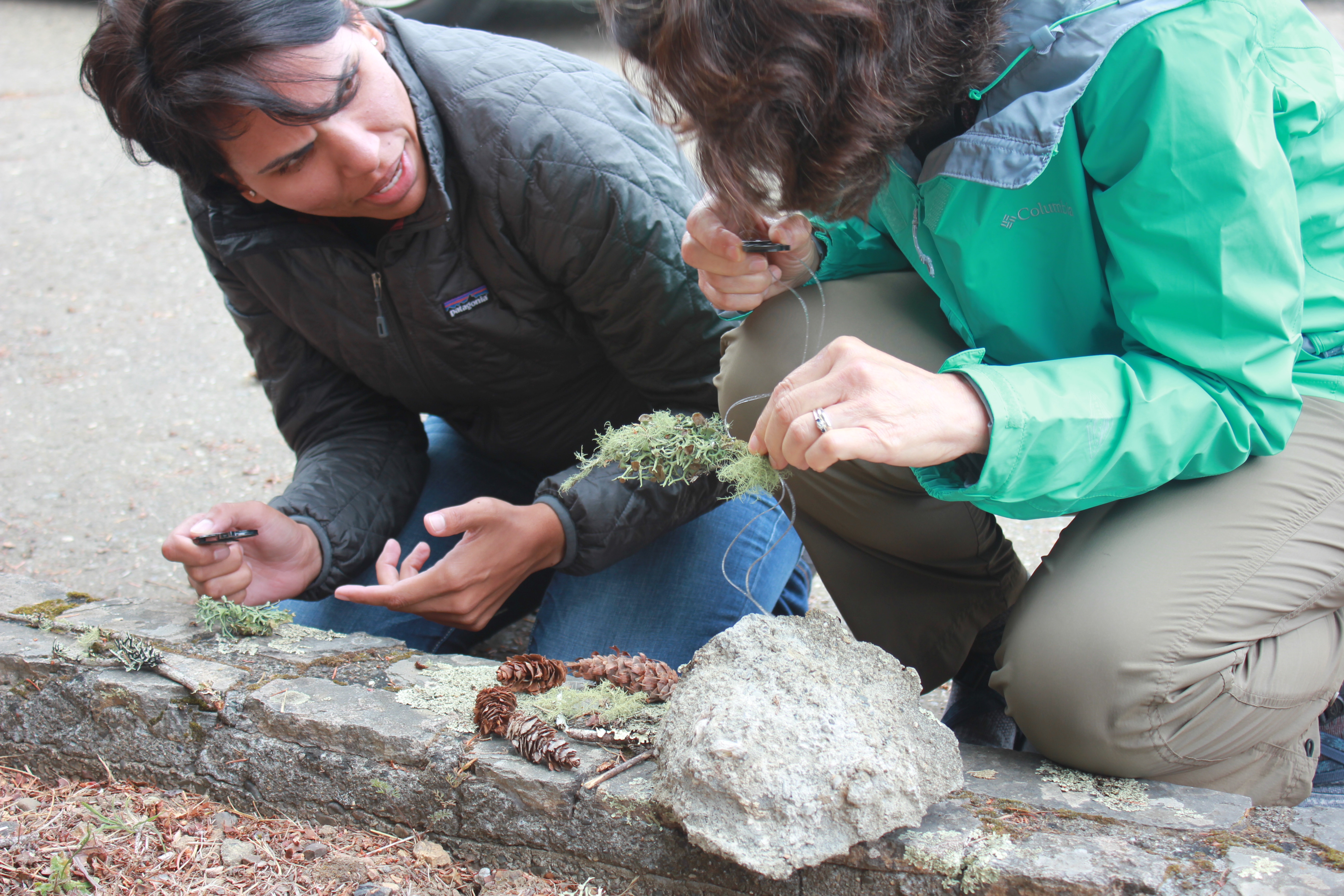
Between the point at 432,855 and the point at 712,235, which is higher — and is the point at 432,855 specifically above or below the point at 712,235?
below

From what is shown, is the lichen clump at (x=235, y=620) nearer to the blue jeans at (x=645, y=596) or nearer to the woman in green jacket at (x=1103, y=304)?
the blue jeans at (x=645, y=596)

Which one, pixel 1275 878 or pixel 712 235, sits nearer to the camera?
pixel 1275 878

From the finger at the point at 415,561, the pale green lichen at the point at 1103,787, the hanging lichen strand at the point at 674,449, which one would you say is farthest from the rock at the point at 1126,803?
the finger at the point at 415,561

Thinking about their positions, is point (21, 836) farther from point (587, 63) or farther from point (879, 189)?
point (587, 63)

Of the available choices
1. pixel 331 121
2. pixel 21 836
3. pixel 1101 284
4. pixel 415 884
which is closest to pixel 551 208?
pixel 331 121

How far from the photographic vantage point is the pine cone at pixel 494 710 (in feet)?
5.26

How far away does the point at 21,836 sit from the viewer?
62.1 inches

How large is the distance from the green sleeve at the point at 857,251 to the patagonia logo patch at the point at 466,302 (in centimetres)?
78

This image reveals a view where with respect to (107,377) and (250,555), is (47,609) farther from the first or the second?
(107,377)

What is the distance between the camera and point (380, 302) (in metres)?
2.29

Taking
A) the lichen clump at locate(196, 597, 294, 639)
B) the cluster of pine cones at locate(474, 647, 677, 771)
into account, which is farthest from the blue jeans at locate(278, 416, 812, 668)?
the cluster of pine cones at locate(474, 647, 677, 771)

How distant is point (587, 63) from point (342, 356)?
97 cm

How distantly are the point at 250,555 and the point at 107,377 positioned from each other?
2.51 metres

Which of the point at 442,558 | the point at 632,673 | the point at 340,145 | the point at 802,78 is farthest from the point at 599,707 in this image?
the point at 340,145
